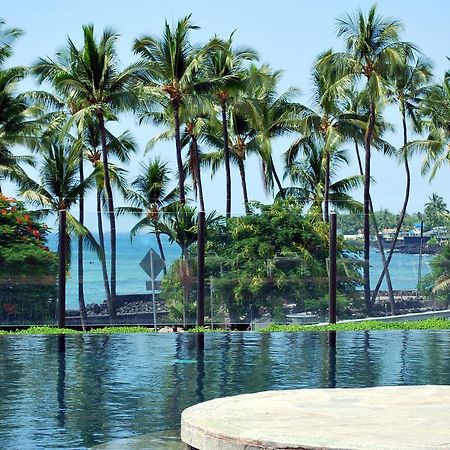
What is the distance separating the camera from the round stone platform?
7523mm

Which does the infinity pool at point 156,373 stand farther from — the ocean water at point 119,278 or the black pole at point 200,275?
the ocean water at point 119,278

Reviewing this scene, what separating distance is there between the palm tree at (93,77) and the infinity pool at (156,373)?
14275mm

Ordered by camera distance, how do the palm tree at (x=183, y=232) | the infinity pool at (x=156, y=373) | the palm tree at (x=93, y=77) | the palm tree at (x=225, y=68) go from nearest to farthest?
the infinity pool at (x=156, y=373), the palm tree at (x=183, y=232), the palm tree at (x=93, y=77), the palm tree at (x=225, y=68)

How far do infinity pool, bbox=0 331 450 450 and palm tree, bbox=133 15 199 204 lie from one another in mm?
16253

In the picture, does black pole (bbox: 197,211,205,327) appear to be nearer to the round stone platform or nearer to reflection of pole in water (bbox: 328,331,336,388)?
reflection of pole in water (bbox: 328,331,336,388)

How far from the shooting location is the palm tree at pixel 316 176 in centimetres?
4162

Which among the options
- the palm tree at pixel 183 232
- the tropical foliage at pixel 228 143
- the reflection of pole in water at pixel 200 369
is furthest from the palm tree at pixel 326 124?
the reflection of pole in water at pixel 200 369

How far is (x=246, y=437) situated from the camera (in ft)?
25.2

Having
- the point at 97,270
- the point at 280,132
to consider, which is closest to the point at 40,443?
the point at 97,270

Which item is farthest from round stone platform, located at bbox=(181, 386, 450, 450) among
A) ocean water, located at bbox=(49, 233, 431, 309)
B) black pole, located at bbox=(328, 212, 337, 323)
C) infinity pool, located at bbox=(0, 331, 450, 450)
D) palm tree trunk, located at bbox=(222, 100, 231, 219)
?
palm tree trunk, located at bbox=(222, 100, 231, 219)

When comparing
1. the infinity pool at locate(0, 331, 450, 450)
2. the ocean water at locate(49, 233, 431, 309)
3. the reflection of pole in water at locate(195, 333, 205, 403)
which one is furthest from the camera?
the ocean water at locate(49, 233, 431, 309)

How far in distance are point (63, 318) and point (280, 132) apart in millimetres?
26079

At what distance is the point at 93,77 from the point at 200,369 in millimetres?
18693

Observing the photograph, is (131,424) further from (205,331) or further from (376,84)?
(376,84)
